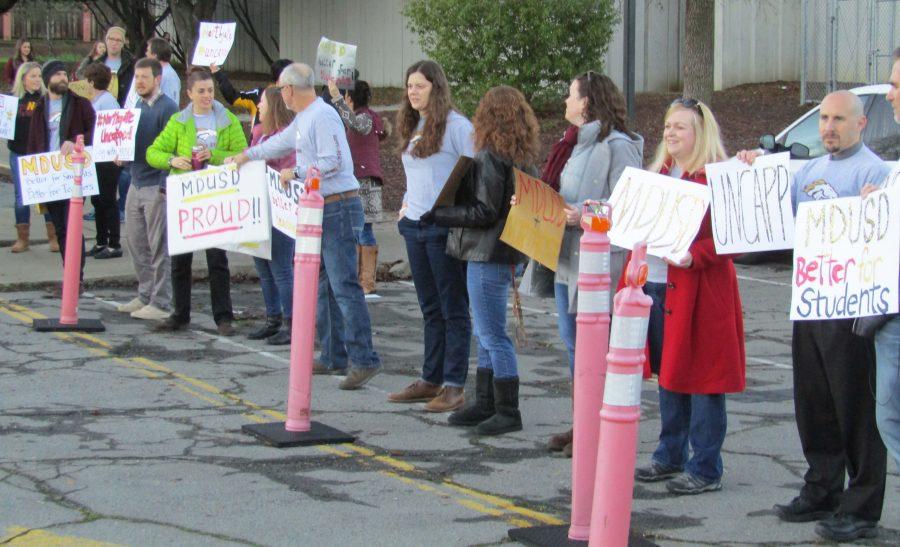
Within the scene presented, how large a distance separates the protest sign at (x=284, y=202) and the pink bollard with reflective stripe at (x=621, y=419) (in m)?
3.58

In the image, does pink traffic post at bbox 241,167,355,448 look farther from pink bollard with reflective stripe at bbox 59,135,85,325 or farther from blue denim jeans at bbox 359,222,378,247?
blue denim jeans at bbox 359,222,378,247

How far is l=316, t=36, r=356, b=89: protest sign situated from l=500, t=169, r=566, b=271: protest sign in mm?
4477

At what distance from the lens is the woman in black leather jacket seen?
7039mm

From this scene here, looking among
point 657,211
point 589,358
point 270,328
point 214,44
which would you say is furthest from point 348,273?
point 214,44

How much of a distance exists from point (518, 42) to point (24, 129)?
9.67 meters

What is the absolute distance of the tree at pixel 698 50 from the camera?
758 inches

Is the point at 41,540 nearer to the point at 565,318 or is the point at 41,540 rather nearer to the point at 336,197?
the point at 565,318

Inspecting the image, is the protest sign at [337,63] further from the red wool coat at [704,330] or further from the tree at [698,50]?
the tree at [698,50]

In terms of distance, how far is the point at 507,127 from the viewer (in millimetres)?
7035

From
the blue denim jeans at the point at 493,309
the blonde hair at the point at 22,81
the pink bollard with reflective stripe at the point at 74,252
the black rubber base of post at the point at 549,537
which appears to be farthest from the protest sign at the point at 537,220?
the blonde hair at the point at 22,81

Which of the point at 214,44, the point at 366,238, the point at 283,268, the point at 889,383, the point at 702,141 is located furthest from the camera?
the point at 214,44

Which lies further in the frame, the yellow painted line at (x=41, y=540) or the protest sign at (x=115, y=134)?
the protest sign at (x=115, y=134)

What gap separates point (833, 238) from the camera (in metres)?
5.23

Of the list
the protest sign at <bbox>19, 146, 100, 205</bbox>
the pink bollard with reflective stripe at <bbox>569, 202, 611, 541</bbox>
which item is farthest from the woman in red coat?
the protest sign at <bbox>19, 146, 100, 205</bbox>
